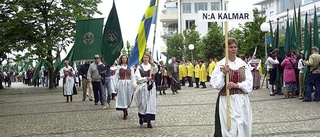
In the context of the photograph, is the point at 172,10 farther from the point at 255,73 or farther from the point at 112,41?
the point at 112,41

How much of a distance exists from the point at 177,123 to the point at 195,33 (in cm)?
4584

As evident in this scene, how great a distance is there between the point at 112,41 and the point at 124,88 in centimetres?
287

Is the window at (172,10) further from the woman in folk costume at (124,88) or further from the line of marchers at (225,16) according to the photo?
the line of marchers at (225,16)

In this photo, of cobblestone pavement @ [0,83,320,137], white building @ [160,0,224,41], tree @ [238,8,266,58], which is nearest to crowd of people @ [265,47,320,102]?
cobblestone pavement @ [0,83,320,137]

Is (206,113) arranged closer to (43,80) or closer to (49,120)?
(49,120)

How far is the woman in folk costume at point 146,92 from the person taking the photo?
1136 cm

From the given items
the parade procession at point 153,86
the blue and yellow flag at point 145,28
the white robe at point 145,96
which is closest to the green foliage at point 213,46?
the parade procession at point 153,86

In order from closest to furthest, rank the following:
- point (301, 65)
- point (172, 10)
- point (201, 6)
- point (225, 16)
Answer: point (225, 16) → point (301, 65) → point (201, 6) → point (172, 10)

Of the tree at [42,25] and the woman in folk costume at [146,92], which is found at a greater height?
the tree at [42,25]

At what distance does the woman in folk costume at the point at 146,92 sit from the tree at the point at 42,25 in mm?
20532

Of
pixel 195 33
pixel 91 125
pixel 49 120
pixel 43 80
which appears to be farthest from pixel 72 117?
pixel 195 33

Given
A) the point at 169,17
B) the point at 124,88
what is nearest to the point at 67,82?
the point at 124,88

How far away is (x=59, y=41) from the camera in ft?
107

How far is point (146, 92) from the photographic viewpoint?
37.9 ft
